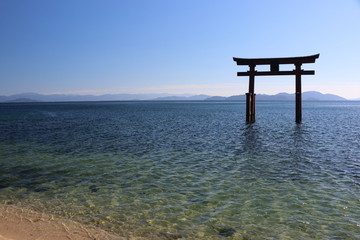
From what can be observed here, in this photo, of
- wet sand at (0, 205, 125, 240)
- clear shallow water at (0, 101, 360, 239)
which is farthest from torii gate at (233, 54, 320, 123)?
wet sand at (0, 205, 125, 240)

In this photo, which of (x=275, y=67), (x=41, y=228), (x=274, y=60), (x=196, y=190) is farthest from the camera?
(x=275, y=67)

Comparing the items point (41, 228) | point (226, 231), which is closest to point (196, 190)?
point (226, 231)

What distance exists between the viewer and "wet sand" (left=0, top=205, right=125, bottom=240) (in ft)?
17.2

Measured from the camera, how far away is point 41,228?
5.64 meters

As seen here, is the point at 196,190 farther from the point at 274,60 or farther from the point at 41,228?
the point at 274,60

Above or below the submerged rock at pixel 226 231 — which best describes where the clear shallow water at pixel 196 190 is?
above

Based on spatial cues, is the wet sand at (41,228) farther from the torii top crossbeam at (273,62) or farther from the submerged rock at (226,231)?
the torii top crossbeam at (273,62)

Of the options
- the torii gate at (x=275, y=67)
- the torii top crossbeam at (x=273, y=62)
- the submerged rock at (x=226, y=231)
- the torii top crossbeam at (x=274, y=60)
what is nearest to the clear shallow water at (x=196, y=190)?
the submerged rock at (x=226, y=231)

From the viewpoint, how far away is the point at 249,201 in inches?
291

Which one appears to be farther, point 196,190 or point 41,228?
point 196,190

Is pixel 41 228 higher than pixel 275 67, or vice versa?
pixel 275 67

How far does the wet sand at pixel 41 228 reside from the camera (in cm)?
524

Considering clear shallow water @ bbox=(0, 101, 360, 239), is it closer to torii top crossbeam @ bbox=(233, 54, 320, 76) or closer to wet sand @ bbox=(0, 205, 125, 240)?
wet sand @ bbox=(0, 205, 125, 240)

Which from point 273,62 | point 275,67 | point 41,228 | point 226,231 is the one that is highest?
point 273,62
